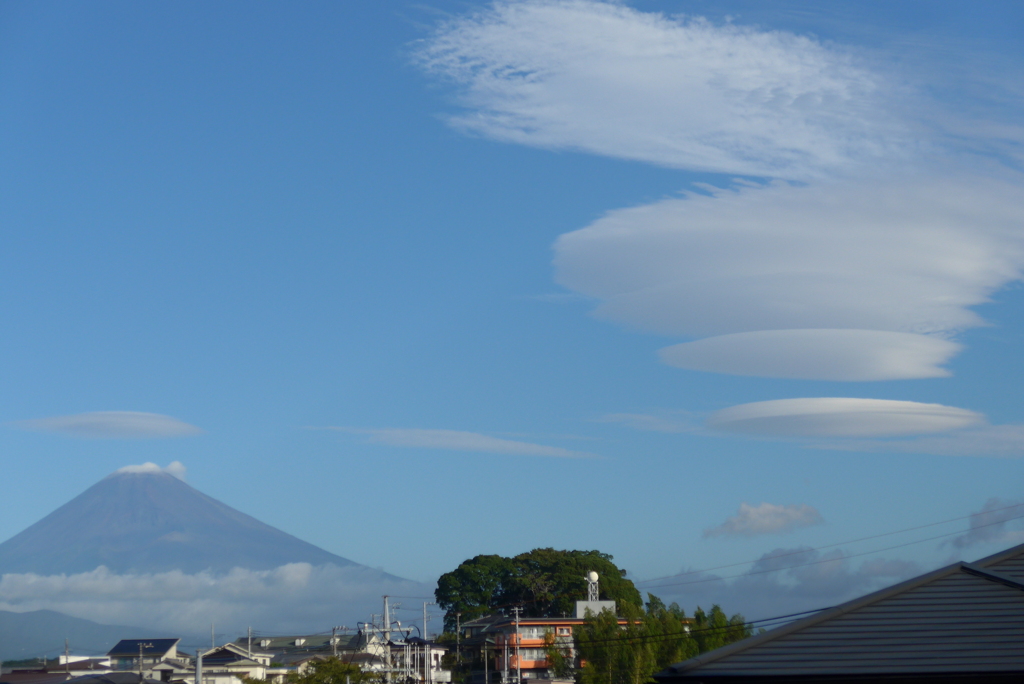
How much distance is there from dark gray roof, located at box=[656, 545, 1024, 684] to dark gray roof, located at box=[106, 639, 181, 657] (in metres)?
71.9

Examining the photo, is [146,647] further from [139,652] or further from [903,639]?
[903,639]

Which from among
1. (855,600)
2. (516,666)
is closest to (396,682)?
(516,666)

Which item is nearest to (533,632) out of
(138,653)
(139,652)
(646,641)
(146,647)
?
(646,641)

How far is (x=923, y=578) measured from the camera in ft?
43.1

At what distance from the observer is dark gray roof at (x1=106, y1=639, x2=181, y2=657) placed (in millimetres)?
76625

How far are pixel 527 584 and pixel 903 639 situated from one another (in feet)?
260

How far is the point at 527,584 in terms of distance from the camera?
88562 mm

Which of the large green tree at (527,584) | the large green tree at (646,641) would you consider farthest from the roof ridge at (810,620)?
the large green tree at (527,584)

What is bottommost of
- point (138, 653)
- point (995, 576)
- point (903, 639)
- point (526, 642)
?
point (138, 653)

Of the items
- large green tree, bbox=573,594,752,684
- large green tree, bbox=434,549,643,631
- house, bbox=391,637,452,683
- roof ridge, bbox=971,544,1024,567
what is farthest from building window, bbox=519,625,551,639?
roof ridge, bbox=971,544,1024,567

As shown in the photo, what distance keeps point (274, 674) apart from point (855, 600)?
59106 millimetres

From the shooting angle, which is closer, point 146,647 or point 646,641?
point 646,641

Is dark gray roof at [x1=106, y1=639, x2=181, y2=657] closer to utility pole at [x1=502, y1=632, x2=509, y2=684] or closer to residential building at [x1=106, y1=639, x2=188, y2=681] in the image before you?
residential building at [x1=106, y1=639, x2=188, y2=681]

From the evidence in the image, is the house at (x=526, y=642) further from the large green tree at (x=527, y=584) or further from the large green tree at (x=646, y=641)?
the large green tree at (x=527, y=584)
